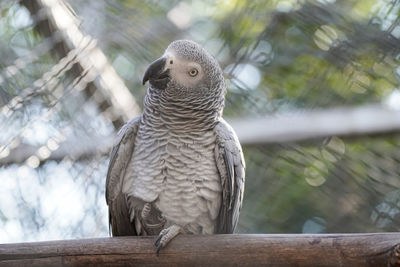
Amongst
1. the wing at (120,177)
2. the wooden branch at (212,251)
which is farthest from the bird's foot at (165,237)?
the wing at (120,177)

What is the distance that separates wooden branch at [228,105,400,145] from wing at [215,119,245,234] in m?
0.23

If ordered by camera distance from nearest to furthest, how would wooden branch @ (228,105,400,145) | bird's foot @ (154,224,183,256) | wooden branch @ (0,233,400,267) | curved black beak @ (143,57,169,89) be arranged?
wooden branch @ (0,233,400,267), bird's foot @ (154,224,183,256), curved black beak @ (143,57,169,89), wooden branch @ (228,105,400,145)

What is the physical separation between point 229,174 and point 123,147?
0.37 meters

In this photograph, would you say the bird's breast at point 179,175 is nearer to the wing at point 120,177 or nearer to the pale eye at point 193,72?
the wing at point 120,177

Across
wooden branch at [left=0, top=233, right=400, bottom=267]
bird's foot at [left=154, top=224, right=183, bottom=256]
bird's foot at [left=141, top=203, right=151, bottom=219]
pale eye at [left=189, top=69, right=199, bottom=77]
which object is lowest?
bird's foot at [left=141, top=203, right=151, bottom=219]

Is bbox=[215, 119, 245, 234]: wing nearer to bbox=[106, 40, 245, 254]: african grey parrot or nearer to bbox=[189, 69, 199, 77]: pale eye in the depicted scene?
bbox=[106, 40, 245, 254]: african grey parrot

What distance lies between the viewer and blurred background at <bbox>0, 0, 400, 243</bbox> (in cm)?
151

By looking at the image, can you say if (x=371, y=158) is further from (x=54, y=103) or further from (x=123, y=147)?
(x=54, y=103)

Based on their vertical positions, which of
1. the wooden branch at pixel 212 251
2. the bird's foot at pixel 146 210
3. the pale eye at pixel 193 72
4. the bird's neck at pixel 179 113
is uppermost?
the pale eye at pixel 193 72

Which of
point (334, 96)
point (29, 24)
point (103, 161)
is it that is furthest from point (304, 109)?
point (29, 24)

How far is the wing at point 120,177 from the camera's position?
4.75 ft

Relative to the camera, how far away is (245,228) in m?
1.86

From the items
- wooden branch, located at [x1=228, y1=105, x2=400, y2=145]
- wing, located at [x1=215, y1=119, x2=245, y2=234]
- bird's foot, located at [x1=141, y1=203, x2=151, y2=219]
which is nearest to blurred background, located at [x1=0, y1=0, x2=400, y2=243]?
wooden branch, located at [x1=228, y1=105, x2=400, y2=145]

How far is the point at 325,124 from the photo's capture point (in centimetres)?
151
